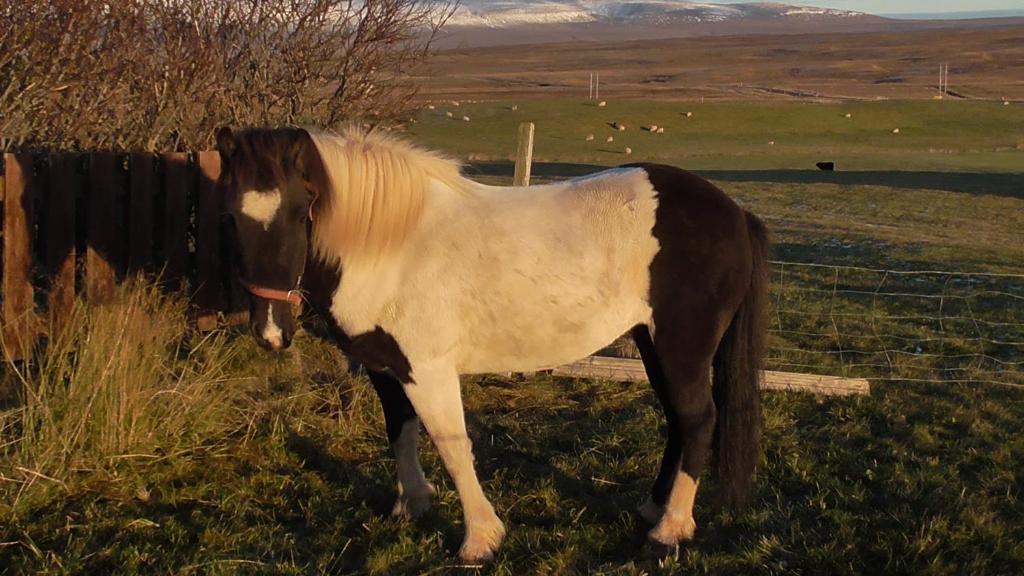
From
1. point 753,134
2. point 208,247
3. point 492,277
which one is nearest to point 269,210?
point 492,277

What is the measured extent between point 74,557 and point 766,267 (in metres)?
3.37

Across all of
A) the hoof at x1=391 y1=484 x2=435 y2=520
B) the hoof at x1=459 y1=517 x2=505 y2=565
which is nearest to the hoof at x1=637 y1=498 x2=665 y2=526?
the hoof at x1=459 y1=517 x2=505 y2=565

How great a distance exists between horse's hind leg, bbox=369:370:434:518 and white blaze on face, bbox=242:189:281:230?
1.18 m

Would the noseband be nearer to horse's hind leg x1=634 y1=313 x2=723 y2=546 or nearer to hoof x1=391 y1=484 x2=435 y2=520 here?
hoof x1=391 y1=484 x2=435 y2=520

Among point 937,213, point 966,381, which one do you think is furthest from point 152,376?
point 937,213

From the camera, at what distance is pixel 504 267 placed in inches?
156

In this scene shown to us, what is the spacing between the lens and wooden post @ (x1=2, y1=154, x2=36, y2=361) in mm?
5762

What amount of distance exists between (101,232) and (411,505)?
332 cm

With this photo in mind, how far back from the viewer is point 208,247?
6.66m

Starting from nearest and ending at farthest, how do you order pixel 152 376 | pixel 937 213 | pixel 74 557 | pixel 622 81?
pixel 74 557 < pixel 152 376 < pixel 937 213 < pixel 622 81

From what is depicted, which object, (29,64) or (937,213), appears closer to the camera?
(29,64)

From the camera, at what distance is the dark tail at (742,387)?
437cm

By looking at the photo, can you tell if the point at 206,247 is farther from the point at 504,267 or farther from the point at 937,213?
the point at 937,213

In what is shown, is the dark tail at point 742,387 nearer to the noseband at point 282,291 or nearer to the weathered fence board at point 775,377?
the weathered fence board at point 775,377
